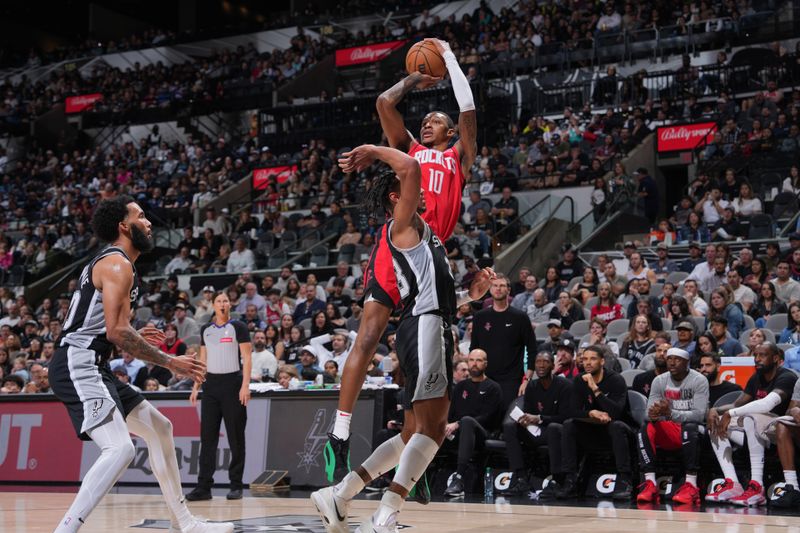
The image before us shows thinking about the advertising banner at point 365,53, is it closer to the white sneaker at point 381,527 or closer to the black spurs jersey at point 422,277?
the black spurs jersey at point 422,277

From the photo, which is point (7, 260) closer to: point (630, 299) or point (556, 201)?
point (556, 201)

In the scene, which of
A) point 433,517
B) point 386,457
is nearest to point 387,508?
point 386,457

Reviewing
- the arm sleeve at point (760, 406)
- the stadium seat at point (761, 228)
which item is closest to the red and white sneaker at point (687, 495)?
the arm sleeve at point (760, 406)

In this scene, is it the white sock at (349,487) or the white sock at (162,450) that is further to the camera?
the white sock at (162,450)

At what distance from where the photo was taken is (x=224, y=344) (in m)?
9.83

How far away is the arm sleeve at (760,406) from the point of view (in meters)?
8.63

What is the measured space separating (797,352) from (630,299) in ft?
11.7

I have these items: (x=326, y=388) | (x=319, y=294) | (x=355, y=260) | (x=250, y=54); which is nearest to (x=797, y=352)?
(x=326, y=388)

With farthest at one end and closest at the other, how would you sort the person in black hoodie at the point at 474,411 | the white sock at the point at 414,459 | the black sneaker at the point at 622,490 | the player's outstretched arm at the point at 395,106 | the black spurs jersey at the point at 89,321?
the person in black hoodie at the point at 474,411
the black sneaker at the point at 622,490
the player's outstretched arm at the point at 395,106
the black spurs jersey at the point at 89,321
the white sock at the point at 414,459

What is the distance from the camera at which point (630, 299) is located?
13.5m

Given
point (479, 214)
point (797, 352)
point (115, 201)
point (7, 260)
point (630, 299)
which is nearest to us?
point (115, 201)

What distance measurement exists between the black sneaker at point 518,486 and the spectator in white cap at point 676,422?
3.85 ft

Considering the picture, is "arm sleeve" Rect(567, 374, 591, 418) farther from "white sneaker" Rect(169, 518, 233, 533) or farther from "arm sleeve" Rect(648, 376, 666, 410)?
"white sneaker" Rect(169, 518, 233, 533)

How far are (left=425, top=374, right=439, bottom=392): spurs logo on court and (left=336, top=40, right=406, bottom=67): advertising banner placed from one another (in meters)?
24.5
